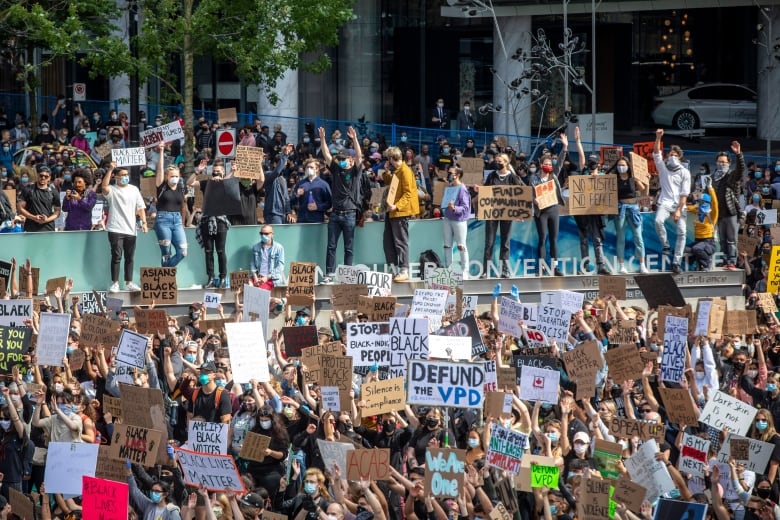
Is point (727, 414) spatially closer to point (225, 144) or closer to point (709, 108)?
point (225, 144)

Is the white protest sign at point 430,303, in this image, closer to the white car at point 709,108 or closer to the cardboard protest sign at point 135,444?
the cardboard protest sign at point 135,444

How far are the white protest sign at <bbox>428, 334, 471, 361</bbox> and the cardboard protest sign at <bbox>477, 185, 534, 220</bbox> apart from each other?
551 cm

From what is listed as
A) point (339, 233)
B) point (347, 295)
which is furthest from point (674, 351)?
point (339, 233)

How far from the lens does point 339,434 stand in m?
13.8

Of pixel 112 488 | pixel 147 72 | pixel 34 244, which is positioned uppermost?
pixel 147 72

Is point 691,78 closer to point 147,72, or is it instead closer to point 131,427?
point 147,72

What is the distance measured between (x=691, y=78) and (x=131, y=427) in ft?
112

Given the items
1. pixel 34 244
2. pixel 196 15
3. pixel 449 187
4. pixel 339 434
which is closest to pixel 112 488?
pixel 339 434

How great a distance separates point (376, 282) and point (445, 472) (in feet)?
22.8

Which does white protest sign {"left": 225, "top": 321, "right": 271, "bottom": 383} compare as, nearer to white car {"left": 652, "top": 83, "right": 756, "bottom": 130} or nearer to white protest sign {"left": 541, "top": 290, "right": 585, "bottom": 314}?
white protest sign {"left": 541, "top": 290, "right": 585, "bottom": 314}

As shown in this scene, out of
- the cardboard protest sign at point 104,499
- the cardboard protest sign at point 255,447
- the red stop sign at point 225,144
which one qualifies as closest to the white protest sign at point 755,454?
the cardboard protest sign at point 255,447

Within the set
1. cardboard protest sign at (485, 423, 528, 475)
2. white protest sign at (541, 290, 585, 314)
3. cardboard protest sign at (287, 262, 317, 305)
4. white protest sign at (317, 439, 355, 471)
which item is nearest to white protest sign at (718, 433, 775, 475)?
cardboard protest sign at (485, 423, 528, 475)

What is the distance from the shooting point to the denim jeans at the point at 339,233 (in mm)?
20469

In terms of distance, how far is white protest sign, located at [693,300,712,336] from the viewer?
17562 mm
